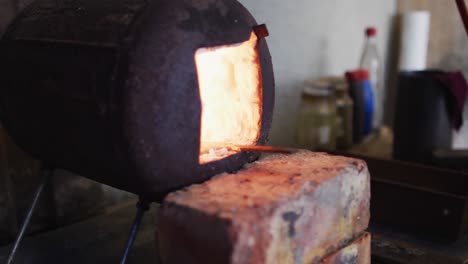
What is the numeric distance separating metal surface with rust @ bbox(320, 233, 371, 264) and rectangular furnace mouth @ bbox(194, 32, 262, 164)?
0.26 m

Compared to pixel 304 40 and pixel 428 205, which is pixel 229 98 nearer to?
pixel 428 205

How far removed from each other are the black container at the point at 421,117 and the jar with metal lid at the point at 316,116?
0.81 feet

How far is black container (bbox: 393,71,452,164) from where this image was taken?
1.63m

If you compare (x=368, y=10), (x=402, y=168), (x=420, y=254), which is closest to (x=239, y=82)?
(x=420, y=254)

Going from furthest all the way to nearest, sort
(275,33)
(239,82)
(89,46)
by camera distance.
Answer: (275,33), (239,82), (89,46)

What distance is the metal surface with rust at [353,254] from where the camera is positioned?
32.6 inches

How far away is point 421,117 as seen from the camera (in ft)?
5.44

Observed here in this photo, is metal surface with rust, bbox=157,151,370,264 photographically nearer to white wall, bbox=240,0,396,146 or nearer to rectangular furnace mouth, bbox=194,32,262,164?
rectangular furnace mouth, bbox=194,32,262,164

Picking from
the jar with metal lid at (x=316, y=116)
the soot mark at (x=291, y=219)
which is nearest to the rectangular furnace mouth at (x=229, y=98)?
the soot mark at (x=291, y=219)

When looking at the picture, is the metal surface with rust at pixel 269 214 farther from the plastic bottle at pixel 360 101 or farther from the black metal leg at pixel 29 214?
the plastic bottle at pixel 360 101

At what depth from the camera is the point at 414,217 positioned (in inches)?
47.8

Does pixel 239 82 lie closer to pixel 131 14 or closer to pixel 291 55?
pixel 131 14

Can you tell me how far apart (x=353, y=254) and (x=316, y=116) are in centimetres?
96

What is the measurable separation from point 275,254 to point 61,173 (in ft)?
2.49
